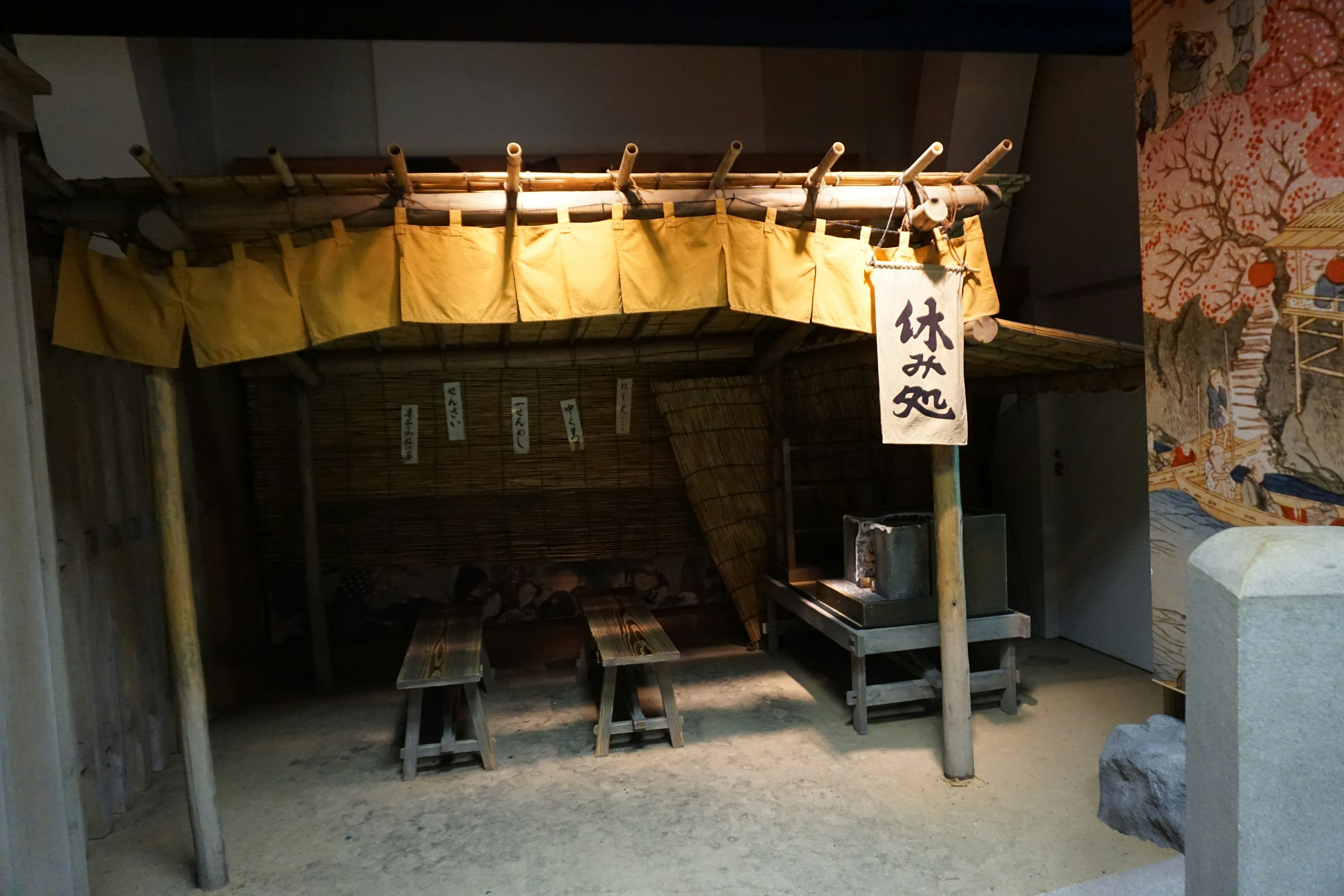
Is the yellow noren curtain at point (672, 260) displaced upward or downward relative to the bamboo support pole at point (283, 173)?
downward

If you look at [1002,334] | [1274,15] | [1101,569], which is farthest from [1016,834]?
[1274,15]

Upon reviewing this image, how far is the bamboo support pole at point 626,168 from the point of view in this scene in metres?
3.50

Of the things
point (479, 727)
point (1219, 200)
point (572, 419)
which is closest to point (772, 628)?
point (572, 419)

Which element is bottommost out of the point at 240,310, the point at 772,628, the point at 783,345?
the point at 772,628

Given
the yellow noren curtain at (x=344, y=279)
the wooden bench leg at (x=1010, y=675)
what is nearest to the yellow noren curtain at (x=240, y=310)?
the yellow noren curtain at (x=344, y=279)

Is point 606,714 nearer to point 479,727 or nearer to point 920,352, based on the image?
point 479,727

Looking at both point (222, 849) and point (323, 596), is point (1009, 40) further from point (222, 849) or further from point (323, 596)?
point (323, 596)

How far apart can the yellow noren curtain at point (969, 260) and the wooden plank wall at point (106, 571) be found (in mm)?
4528

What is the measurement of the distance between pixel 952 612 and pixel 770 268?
2.26 meters

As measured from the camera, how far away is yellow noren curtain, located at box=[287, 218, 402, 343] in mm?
3783

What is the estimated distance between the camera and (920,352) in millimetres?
4262

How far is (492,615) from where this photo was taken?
7844 mm

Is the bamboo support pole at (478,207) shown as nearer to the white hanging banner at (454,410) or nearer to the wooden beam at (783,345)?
the wooden beam at (783,345)

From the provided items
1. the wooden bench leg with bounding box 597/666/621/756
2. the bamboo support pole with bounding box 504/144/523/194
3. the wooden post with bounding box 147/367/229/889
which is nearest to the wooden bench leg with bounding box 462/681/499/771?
the wooden bench leg with bounding box 597/666/621/756
